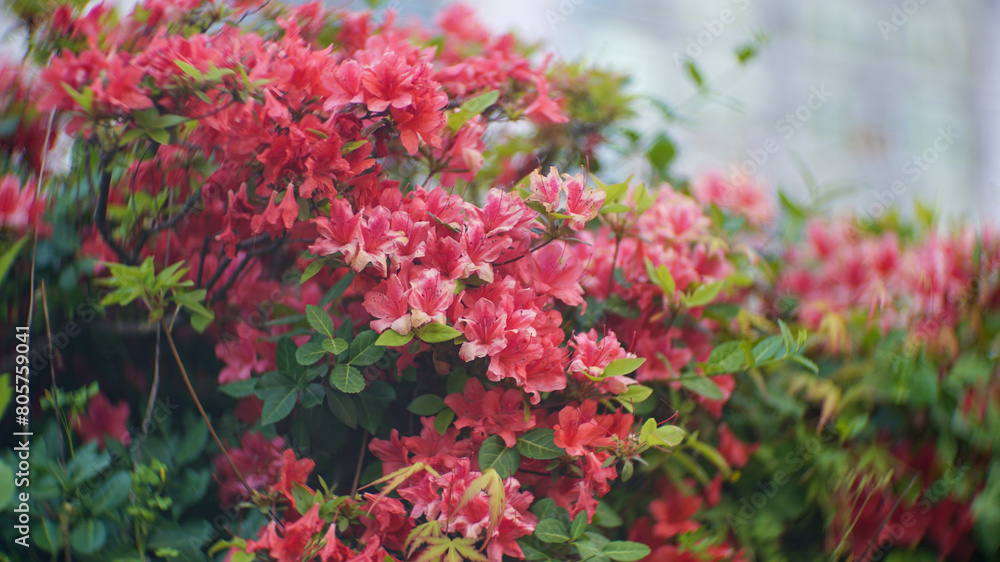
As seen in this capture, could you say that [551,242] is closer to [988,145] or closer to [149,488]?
[149,488]

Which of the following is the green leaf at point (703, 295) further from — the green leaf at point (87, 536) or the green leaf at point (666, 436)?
the green leaf at point (87, 536)

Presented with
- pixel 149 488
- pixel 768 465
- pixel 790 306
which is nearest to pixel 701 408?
pixel 768 465

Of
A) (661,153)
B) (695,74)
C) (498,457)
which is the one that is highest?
(695,74)

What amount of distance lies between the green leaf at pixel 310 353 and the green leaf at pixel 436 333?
0.09 metres

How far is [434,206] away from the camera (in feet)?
1.75

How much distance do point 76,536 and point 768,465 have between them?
0.75m

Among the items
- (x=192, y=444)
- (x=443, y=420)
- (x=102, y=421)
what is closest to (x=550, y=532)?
(x=443, y=420)

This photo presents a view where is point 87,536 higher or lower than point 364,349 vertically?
lower

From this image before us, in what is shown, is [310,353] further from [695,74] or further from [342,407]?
[695,74]

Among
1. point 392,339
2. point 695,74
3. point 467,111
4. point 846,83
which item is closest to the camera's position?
point 392,339

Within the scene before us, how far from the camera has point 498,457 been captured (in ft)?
1.63

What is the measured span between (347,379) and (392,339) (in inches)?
2.3

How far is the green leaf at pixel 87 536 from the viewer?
1.76 ft

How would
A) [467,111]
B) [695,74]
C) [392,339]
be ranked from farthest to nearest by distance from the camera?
[695,74], [467,111], [392,339]
